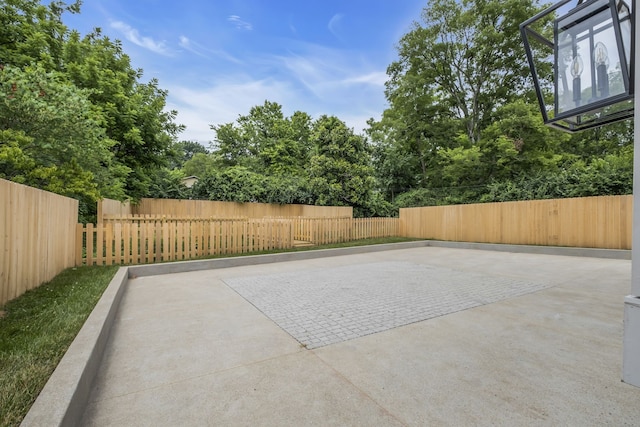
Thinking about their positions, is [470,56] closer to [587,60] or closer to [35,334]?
[587,60]

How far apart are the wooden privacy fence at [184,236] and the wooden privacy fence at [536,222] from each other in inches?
192

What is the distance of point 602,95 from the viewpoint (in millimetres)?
2750

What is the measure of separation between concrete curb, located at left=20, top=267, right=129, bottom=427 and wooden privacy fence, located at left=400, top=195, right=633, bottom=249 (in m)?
12.4

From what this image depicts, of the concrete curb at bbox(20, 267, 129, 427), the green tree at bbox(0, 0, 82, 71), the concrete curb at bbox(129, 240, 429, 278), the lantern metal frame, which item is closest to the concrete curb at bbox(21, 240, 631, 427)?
the concrete curb at bbox(20, 267, 129, 427)

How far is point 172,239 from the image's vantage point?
291 inches

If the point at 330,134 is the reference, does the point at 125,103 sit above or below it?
above

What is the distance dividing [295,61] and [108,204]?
10.4m

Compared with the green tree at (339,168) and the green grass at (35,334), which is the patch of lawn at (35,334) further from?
the green tree at (339,168)

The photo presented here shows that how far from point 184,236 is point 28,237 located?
3.95 m

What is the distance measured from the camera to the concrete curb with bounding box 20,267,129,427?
1425mm

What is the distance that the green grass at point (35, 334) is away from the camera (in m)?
1.63

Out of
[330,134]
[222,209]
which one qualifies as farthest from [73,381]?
[330,134]

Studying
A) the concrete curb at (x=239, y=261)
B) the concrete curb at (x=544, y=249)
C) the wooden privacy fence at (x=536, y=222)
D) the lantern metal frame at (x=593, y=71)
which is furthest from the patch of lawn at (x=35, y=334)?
the wooden privacy fence at (x=536, y=222)

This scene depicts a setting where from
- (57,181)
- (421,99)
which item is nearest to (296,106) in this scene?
(421,99)
